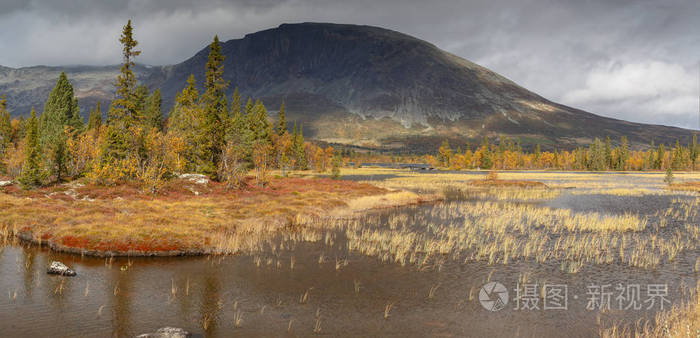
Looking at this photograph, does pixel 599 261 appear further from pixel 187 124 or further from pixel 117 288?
pixel 187 124

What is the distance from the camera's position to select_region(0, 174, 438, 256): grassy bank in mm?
24250

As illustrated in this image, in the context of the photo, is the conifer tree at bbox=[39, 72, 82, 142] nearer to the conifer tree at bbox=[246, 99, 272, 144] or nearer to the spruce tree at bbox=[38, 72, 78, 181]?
the spruce tree at bbox=[38, 72, 78, 181]

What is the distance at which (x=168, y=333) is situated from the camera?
1231 cm

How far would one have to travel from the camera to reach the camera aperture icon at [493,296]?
16.3 metres

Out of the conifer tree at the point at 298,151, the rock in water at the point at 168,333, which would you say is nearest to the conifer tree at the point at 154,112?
the conifer tree at the point at 298,151

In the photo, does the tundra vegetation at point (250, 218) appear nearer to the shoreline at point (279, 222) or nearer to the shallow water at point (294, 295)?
the shoreline at point (279, 222)

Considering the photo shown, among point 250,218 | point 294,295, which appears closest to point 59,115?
point 250,218

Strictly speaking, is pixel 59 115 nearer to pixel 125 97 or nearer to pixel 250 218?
pixel 125 97

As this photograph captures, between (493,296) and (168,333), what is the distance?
529 inches

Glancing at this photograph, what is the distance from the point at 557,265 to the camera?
880 inches

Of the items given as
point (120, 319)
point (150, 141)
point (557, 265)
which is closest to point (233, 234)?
point (120, 319)

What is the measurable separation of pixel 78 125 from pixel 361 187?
6538 cm

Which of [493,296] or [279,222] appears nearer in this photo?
[493,296]

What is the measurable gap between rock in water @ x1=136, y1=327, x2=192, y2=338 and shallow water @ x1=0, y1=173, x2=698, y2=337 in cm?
78
